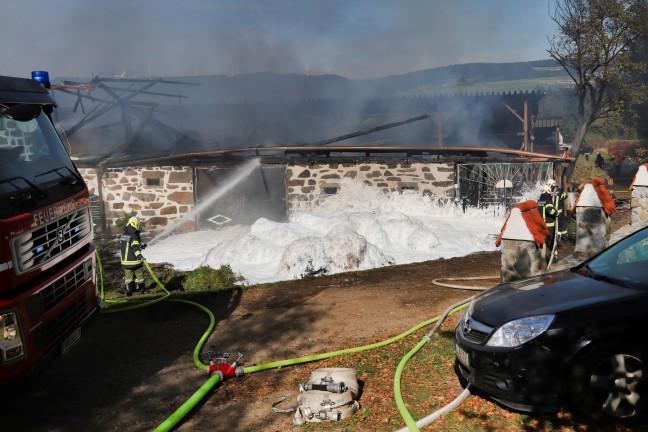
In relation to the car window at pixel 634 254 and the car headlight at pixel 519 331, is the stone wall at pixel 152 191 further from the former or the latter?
the car headlight at pixel 519 331

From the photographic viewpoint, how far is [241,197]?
1853cm

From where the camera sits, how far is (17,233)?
Result: 390 centimetres

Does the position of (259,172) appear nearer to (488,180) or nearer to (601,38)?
(488,180)

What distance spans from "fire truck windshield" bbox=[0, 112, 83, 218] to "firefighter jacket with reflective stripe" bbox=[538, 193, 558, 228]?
27.0ft

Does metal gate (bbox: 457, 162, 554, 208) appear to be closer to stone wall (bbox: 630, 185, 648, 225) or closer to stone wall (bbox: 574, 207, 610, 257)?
stone wall (bbox: 630, 185, 648, 225)

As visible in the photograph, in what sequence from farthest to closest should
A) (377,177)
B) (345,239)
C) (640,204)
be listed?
1. (377,177)
2. (640,204)
3. (345,239)

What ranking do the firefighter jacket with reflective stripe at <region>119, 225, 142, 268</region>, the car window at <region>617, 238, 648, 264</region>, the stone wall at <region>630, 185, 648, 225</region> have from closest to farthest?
1. the car window at <region>617, 238, 648, 264</region>
2. the firefighter jacket with reflective stripe at <region>119, 225, 142, 268</region>
3. the stone wall at <region>630, 185, 648, 225</region>

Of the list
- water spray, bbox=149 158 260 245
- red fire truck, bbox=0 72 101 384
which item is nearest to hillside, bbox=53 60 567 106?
water spray, bbox=149 158 260 245

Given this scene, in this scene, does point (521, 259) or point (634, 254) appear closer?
point (634, 254)

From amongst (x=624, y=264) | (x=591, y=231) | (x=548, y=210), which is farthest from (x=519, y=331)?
(x=548, y=210)

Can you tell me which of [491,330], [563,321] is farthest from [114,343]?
[563,321]

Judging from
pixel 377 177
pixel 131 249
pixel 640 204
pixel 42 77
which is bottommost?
A: pixel 131 249

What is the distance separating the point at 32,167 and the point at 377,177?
12706 millimetres

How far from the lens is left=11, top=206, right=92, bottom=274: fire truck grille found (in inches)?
156
